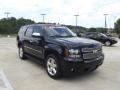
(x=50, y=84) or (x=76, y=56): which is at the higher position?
(x=76, y=56)

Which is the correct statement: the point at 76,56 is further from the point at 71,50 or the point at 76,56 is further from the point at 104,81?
the point at 104,81

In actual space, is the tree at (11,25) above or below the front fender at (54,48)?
above

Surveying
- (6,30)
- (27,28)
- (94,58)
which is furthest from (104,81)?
(6,30)

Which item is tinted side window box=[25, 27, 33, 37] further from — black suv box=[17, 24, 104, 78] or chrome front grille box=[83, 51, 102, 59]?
chrome front grille box=[83, 51, 102, 59]

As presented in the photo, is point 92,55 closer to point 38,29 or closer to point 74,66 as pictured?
point 74,66

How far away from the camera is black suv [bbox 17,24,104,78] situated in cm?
591

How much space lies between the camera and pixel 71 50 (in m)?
5.91

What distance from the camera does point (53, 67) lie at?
642 cm

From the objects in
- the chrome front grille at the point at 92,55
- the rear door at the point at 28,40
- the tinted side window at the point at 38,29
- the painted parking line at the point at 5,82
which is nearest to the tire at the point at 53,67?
the chrome front grille at the point at 92,55

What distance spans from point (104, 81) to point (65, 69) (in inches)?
51.3

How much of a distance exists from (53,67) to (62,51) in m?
0.74

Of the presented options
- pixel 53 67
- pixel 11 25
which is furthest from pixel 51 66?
pixel 11 25

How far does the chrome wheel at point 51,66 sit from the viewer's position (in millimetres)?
6352

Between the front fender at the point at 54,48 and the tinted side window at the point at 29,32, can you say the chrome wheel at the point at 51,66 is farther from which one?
the tinted side window at the point at 29,32
